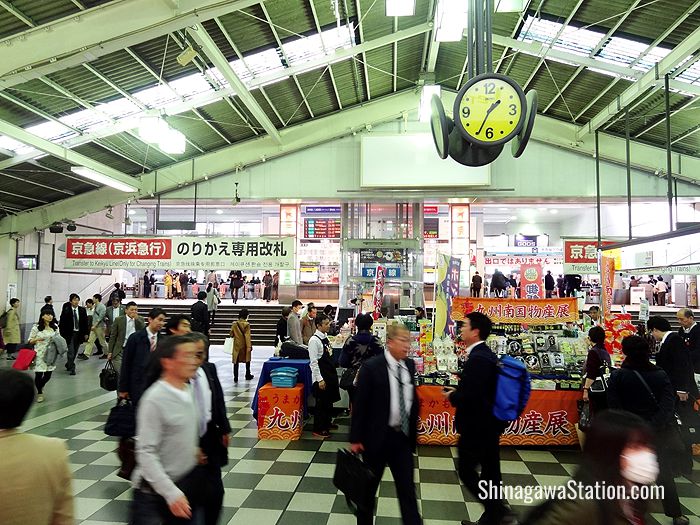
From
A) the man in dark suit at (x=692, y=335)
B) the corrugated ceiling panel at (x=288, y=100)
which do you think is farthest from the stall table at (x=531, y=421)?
the corrugated ceiling panel at (x=288, y=100)

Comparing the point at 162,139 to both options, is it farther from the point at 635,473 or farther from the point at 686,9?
the point at 686,9

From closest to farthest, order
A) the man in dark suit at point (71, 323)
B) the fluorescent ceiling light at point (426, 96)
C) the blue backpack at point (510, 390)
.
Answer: the blue backpack at point (510, 390), the fluorescent ceiling light at point (426, 96), the man in dark suit at point (71, 323)

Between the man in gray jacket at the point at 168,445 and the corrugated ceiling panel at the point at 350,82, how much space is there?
8.01 meters

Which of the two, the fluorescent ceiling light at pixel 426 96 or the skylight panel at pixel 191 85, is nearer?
the skylight panel at pixel 191 85

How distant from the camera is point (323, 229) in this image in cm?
1906

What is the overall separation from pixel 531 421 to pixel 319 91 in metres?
7.58

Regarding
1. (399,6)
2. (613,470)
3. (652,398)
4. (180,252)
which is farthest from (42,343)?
(613,470)

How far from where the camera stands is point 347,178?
1127 cm

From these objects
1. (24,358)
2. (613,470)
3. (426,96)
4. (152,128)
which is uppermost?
(426,96)

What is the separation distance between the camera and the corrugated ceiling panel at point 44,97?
22.2 ft

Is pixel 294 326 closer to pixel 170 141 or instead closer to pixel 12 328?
pixel 170 141

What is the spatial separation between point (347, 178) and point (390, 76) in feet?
8.19

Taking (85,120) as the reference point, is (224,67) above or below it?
above

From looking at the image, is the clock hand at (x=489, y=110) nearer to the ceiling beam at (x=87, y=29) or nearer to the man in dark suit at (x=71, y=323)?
the ceiling beam at (x=87, y=29)
